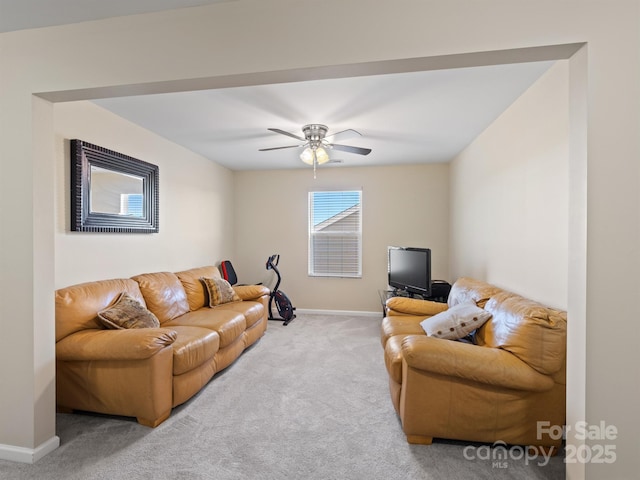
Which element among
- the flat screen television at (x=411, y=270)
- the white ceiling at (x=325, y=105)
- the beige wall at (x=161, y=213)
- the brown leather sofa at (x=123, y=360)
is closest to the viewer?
the white ceiling at (x=325, y=105)

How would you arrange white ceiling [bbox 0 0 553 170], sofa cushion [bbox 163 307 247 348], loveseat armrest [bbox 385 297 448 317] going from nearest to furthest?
white ceiling [bbox 0 0 553 170], sofa cushion [bbox 163 307 247 348], loveseat armrest [bbox 385 297 448 317]

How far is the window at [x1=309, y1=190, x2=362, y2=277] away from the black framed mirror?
8.43ft

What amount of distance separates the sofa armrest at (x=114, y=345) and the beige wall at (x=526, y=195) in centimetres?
269

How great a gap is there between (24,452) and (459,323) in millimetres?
2943

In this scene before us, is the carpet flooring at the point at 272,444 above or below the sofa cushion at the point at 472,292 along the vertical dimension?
below

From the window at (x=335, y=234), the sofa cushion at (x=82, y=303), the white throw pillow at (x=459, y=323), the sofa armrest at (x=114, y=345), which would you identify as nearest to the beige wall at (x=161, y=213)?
the sofa cushion at (x=82, y=303)

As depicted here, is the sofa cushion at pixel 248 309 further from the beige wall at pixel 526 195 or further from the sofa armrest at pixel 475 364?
the beige wall at pixel 526 195

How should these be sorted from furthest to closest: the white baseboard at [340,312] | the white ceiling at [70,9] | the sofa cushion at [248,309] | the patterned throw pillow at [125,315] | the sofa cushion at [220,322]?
the white baseboard at [340,312] → the sofa cushion at [248,309] → the sofa cushion at [220,322] → the patterned throw pillow at [125,315] → the white ceiling at [70,9]

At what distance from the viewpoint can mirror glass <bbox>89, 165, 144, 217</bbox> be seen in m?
2.80

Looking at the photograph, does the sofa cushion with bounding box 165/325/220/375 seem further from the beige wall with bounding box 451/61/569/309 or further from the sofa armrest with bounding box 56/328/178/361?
the beige wall with bounding box 451/61/569/309

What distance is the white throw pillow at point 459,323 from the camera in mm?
2354

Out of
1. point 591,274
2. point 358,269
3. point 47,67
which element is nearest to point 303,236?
point 358,269

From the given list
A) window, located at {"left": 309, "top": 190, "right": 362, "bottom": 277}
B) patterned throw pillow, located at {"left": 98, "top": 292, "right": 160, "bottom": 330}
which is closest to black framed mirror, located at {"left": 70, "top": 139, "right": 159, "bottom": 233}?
patterned throw pillow, located at {"left": 98, "top": 292, "right": 160, "bottom": 330}

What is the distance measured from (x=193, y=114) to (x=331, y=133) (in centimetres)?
141
